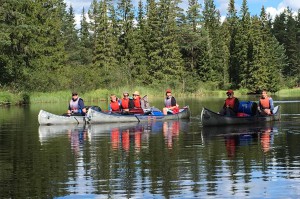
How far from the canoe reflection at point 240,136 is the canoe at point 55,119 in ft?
23.0

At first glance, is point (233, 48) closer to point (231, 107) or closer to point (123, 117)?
point (123, 117)

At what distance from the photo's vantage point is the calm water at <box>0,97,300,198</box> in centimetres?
1117

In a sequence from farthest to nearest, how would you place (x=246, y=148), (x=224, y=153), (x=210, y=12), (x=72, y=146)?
1. (x=210, y=12)
2. (x=72, y=146)
3. (x=246, y=148)
4. (x=224, y=153)

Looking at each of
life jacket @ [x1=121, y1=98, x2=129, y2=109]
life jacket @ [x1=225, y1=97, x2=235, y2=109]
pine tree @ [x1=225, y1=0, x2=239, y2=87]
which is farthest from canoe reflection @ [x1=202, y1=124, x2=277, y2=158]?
pine tree @ [x1=225, y1=0, x2=239, y2=87]

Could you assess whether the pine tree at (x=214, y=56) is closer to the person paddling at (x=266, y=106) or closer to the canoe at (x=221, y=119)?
the person paddling at (x=266, y=106)

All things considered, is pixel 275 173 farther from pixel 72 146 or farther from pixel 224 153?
pixel 72 146

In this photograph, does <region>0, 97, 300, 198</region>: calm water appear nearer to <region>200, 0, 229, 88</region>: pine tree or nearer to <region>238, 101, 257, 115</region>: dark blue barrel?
<region>238, 101, 257, 115</region>: dark blue barrel

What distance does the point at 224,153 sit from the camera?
53.1ft

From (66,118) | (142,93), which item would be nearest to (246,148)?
(66,118)

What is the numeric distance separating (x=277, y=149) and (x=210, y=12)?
9357 cm

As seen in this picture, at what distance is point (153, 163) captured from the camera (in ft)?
47.6

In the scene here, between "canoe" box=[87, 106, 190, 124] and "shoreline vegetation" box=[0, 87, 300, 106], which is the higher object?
"shoreline vegetation" box=[0, 87, 300, 106]

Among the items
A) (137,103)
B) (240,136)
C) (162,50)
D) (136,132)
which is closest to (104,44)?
(162,50)

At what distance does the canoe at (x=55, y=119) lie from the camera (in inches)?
1118
